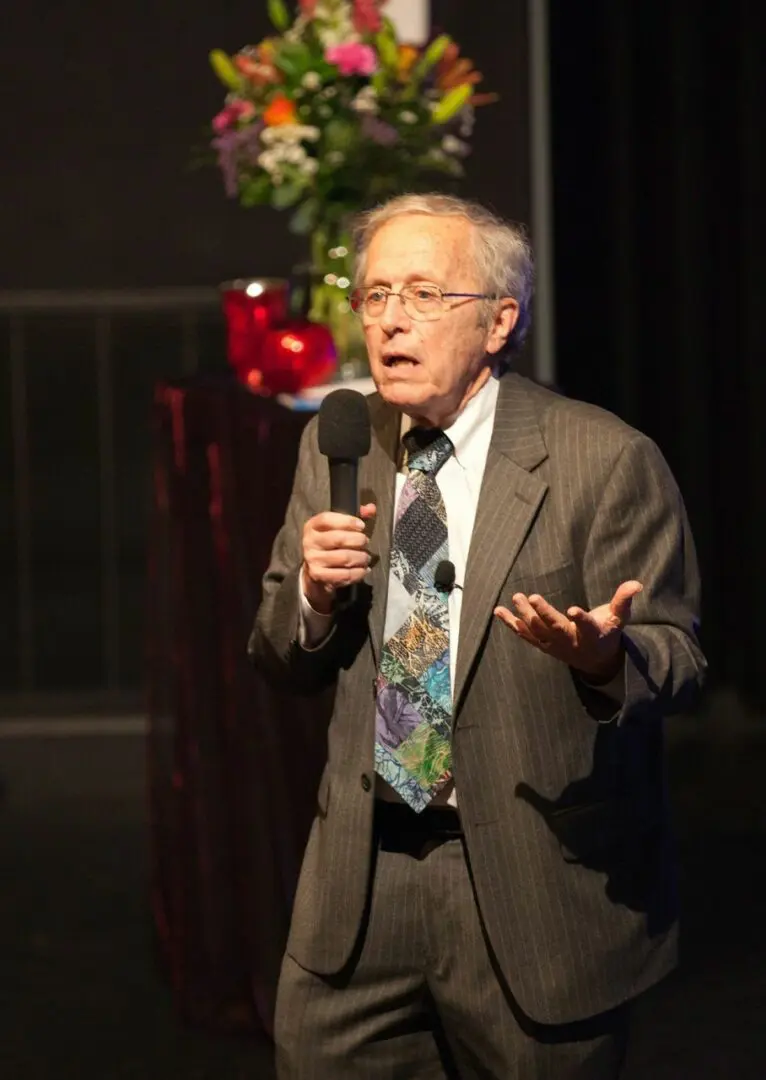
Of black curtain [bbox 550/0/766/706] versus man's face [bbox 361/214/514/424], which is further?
black curtain [bbox 550/0/766/706]

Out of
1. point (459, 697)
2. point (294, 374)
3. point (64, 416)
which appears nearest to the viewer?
point (459, 697)

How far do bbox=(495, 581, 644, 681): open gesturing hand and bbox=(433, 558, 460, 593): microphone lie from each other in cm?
15

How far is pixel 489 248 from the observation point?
1.96 m

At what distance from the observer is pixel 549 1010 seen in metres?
1.91

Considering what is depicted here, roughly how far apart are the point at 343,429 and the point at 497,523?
192 mm

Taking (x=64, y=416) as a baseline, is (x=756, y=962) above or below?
below

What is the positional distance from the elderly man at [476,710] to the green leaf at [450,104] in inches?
68.2

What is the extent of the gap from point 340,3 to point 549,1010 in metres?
2.37

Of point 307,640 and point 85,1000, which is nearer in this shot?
point 307,640

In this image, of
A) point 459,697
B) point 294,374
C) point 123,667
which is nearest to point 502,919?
point 459,697

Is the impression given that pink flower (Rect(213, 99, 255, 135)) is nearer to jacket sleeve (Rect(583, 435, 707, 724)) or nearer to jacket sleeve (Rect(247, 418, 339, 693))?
jacket sleeve (Rect(247, 418, 339, 693))

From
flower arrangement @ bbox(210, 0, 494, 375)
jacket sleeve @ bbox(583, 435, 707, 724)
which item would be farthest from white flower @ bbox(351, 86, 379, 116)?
jacket sleeve @ bbox(583, 435, 707, 724)

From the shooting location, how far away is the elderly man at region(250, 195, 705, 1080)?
190 centimetres

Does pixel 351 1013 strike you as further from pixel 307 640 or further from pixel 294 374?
pixel 294 374
